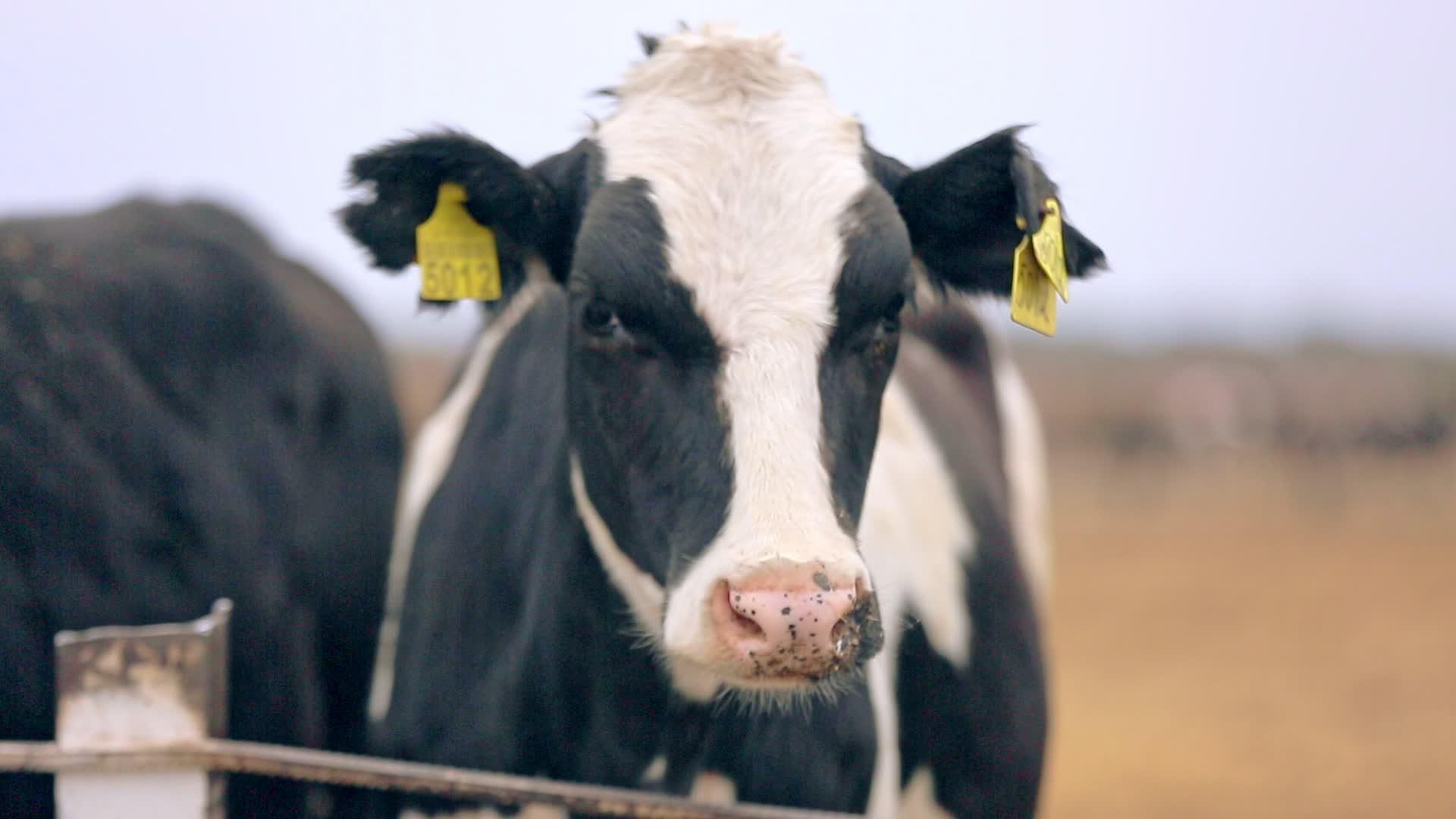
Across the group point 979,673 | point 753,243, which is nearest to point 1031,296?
point 753,243

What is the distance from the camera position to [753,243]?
7.95 ft

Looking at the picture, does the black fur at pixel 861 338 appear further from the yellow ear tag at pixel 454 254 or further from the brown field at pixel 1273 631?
the brown field at pixel 1273 631

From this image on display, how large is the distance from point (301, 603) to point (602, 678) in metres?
1.31

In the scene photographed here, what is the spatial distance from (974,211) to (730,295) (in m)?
0.62

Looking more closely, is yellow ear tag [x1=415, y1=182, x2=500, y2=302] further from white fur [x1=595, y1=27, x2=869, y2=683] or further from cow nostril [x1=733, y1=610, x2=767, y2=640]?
cow nostril [x1=733, y1=610, x2=767, y2=640]

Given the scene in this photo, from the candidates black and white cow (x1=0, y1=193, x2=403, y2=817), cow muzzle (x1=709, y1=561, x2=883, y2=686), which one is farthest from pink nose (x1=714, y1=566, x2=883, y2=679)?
black and white cow (x1=0, y1=193, x2=403, y2=817)

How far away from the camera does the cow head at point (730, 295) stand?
220 cm

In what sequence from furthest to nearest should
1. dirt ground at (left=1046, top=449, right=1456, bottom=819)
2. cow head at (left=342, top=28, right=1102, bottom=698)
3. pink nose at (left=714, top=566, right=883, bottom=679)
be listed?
dirt ground at (left=1046, top=449, right=1456, bottom=819) → cow head at (left=342, top=28, right=1102, bottom=698) → pink nose at (left=714, top=566, right=883, bottom=679)

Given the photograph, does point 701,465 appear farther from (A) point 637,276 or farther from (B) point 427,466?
(B) point 427,466

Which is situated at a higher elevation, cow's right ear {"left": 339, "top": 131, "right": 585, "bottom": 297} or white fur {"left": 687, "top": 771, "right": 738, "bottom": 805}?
cow's right ear {"left": 339, "top": 131, "right": 585, "bottom": 297}

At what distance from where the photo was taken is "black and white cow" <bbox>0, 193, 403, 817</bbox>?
3.17 meters

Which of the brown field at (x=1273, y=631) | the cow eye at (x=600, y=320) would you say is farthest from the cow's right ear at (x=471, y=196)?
the brown field at (x=1273, y=631)

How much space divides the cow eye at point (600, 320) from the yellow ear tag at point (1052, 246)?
2.23ft

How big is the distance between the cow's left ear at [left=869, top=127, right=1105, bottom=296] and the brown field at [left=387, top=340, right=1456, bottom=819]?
111 inches
